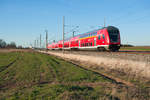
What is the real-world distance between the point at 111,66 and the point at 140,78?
4811mm

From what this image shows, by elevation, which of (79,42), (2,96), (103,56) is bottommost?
(2,96)

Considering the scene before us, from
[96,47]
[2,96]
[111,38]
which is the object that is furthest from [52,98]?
[96,47]

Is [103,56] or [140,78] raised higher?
[103,56]

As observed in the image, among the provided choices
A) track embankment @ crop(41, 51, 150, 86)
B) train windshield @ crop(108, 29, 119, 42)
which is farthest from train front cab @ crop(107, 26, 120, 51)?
track embankment @ crop(41, 51, 150, 86)

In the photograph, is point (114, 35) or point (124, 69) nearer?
Answer: point (124, 69)

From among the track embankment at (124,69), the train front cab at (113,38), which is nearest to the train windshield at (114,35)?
the train front cab at (113,38)

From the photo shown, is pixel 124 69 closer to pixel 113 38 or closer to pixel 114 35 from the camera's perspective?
pixel 113 38

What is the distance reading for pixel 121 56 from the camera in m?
14.0

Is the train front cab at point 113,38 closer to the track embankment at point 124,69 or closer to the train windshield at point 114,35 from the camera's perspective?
the train windshield at point 114,35

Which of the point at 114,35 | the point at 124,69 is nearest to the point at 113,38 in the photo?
the point at 114,35

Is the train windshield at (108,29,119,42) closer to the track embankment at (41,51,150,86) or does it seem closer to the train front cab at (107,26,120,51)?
the train front cab at (107,26,120,51)

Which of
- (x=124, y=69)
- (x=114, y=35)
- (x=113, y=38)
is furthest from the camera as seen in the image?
(x=114, y=35)

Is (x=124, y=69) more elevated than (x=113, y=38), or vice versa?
(x=113, y=38)

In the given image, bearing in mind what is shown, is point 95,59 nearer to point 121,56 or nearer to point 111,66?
A: point 111,66
